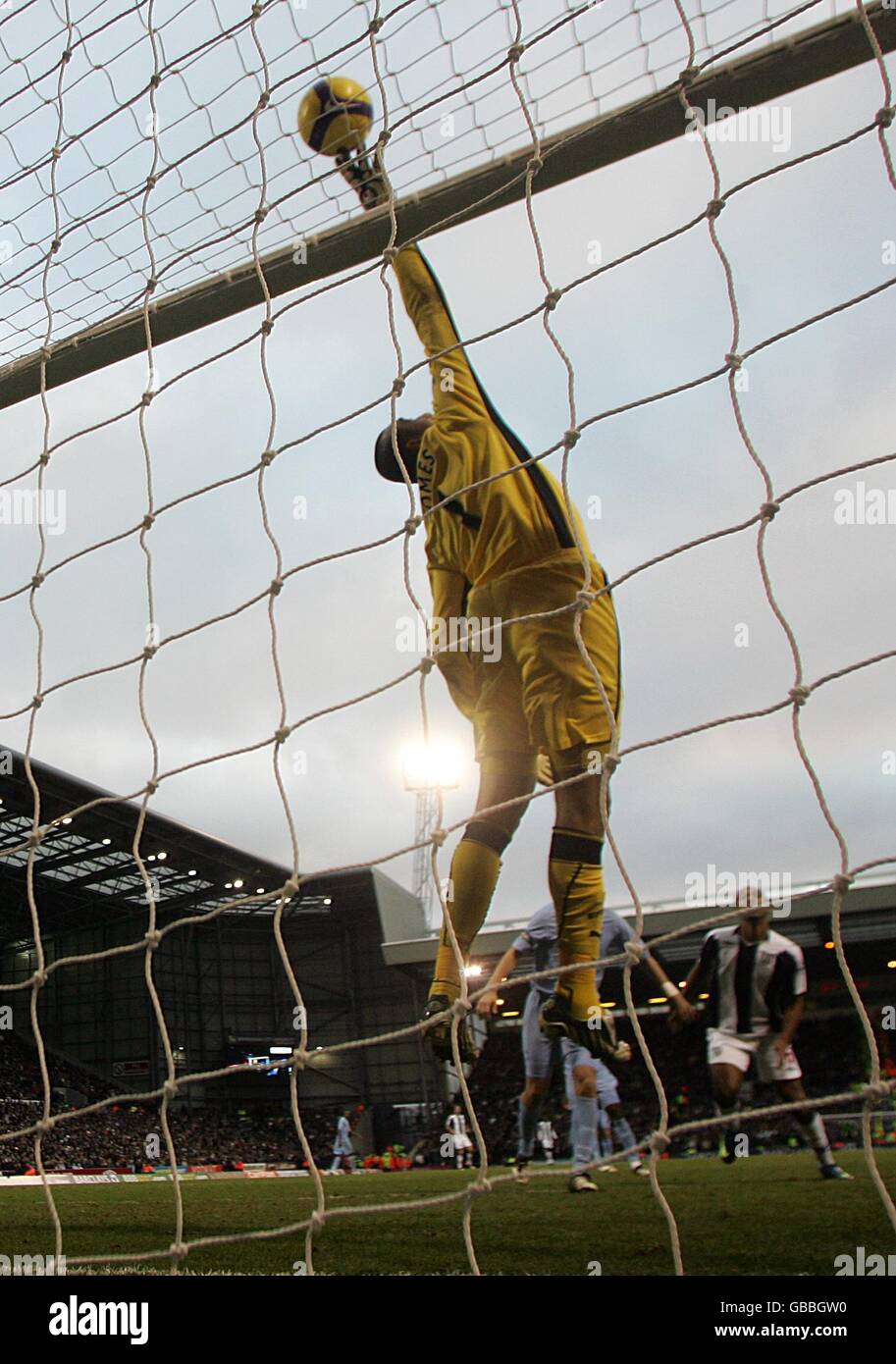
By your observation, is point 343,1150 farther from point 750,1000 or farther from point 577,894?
point 577,894

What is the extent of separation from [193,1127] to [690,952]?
5.81m

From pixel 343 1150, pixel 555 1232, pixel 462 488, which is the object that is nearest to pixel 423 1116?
pixel 343 1150

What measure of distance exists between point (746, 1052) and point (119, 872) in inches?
395

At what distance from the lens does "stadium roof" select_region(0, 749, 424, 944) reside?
9.70 metres

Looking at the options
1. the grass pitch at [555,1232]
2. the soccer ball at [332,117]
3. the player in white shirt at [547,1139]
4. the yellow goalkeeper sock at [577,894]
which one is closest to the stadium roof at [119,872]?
the player in white shirt at [547,1139]

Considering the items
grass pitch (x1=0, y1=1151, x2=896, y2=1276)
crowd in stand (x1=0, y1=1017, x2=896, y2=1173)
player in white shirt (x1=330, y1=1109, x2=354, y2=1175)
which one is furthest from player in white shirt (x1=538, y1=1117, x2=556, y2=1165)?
grass pitch (x1=0, y1=1151, x2=896, y2=1276)

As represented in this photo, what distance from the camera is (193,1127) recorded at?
32.8 ft

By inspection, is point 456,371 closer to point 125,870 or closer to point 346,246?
point 346,246

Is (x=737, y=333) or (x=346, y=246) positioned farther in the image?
(x=346, y=246)

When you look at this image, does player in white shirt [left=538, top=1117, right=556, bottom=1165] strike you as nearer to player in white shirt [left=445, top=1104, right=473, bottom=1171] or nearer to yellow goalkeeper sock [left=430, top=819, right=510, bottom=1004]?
player in white shirt [left=445, top=1104, right=473, bottom=1171]

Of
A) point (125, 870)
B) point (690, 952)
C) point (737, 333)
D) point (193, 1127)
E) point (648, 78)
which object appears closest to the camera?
point (737, 333)
